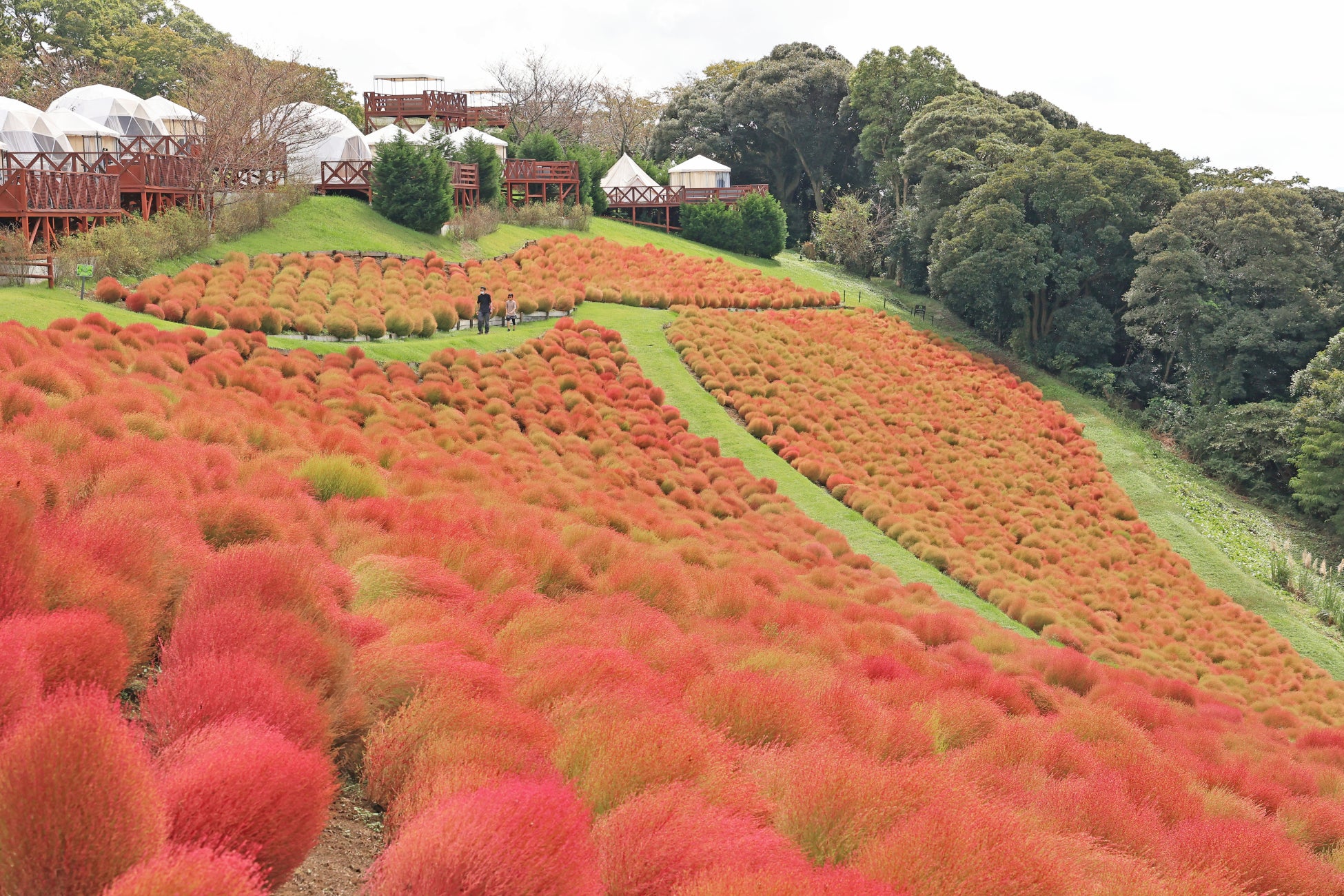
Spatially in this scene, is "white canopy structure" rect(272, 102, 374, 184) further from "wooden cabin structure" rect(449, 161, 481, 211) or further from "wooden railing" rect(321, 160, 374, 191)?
"wooden cabin structure" rect(449, 161, 481, 211)

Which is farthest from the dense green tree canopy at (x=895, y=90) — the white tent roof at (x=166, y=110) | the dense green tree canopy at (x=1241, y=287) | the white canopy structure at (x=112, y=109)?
the white canopy structure at (x=112, y=109)

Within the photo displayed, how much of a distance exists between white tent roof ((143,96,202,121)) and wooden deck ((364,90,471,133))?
2254 cm

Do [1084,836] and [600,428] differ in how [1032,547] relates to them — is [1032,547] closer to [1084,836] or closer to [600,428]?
[600,428]

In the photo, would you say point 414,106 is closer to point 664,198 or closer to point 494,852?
point 664,198

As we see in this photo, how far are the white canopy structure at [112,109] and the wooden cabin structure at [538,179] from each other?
15196 millimetres

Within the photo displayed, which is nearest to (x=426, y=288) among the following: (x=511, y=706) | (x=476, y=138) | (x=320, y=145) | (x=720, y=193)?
(x=320, y=145)

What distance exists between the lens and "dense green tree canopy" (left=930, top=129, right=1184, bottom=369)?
40750 millimetres

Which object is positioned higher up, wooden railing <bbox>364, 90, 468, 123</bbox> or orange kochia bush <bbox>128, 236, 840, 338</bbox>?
wooden railing <bbox>364, 90, 468, 123</bbox>

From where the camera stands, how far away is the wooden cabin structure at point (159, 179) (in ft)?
91.8

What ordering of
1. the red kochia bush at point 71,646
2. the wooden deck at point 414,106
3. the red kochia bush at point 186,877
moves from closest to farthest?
1. the red kochia bush at point 186,877
2. the red kochia bush at point 71,646
3. the wooden deck at point 414,106

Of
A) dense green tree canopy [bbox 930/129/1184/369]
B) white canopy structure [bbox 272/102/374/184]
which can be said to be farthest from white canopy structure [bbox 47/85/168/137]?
dense green tree canopy [bbox 930/129/1184/369]

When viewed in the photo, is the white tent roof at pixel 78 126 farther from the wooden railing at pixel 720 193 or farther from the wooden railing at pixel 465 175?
the wooden railing at pixel 720 193

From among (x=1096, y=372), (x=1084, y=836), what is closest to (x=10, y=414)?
(x=1084, y=836)

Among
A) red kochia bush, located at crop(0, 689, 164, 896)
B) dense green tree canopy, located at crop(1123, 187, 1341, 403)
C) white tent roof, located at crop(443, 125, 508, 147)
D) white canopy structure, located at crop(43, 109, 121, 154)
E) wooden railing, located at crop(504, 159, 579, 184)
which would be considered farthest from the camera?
wooden railing, located at crop(504, 159, 579, 184)
